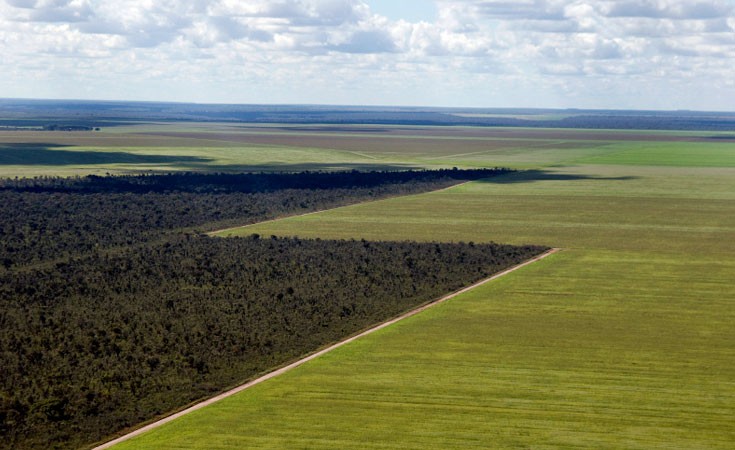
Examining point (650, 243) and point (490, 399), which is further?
point (650, 243)

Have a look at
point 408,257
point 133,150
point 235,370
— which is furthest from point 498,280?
point 133,150

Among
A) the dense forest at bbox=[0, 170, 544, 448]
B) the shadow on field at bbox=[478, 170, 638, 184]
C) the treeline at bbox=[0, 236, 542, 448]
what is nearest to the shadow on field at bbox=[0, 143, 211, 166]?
the shadow on field at bbox=[478, 170, 638, 184]

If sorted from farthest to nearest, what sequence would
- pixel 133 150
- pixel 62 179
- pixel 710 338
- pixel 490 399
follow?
pixel 133 150 → pixel 62 179 → pixel 710 338 → pixel 490 399

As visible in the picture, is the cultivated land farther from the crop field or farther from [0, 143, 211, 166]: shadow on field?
[0, 143, 211, 166]: shadow on field

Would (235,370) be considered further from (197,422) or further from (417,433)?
(417,433)

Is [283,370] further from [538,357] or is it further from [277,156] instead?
[277,156]

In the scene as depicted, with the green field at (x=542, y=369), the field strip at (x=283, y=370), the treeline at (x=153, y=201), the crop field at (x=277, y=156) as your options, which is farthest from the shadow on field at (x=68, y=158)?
the field strip at (x=283, y=370)

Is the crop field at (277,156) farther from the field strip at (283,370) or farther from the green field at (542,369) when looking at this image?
the field strip at (283,370)
